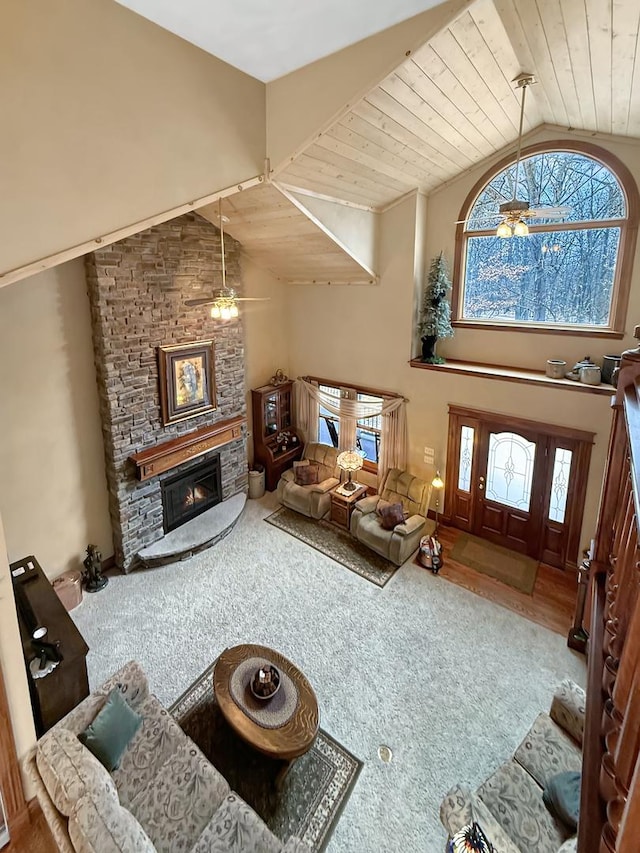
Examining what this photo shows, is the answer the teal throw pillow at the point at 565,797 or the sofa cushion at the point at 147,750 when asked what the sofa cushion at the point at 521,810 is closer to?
the teal throw pillow at the point at 565,797

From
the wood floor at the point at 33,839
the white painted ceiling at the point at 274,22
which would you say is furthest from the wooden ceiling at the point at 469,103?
the wood floor at the point at 33,839

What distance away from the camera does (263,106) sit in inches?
176

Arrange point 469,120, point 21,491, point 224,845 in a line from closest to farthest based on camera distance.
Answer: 1. point 224,845
2. point 469,120
3. point 21,491

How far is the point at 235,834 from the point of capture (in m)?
2.96

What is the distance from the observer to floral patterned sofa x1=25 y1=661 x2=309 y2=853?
103 inches

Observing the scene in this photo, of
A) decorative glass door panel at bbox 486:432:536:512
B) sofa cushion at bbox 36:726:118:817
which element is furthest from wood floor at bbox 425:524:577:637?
sofa cushion at bbox 36:726:118:817

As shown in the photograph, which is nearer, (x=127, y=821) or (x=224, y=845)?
(x=127, y=821)

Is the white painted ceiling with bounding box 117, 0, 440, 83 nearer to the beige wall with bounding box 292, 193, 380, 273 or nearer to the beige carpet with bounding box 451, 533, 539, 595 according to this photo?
the beige wall with bounding box 292, 193, 380, 273

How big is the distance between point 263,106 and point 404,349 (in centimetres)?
378

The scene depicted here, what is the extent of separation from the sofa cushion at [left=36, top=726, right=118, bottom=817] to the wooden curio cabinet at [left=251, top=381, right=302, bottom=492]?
5.56 meters

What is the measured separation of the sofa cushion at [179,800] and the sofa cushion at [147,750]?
6 cm

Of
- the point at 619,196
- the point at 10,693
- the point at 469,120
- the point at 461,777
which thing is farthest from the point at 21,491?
the point at 619,196

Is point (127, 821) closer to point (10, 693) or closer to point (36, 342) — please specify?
point (10, 693)

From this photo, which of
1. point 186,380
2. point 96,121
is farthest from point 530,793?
point 186,380
